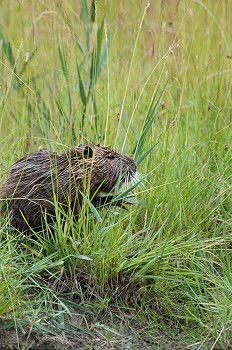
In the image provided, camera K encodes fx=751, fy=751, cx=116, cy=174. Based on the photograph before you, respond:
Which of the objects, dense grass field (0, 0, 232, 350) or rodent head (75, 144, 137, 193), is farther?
rodent head (75, 144, 137, 193)

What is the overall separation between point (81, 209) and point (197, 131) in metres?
1.17

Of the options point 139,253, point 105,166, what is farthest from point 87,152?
point 139,253

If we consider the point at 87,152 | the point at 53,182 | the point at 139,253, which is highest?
the point at 87,152

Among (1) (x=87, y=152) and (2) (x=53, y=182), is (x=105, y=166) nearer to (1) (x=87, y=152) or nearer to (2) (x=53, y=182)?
(1) (x=87, y=152)

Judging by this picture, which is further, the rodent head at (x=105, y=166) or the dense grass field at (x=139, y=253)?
the rodent head at (x=105, y=166)

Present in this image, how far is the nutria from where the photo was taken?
3.47 meters

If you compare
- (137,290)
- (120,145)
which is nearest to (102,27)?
(120,145)

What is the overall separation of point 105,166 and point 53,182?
0.27 m

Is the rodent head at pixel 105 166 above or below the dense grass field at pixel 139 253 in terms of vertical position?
above

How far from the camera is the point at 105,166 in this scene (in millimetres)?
3590

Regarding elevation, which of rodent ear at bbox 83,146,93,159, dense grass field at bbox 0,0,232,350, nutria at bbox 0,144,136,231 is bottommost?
dense grass field at bbox 0,0,232,350

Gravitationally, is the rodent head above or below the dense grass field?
above

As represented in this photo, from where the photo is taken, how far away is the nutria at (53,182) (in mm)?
3471

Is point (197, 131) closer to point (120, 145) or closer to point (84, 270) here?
point (120, 145)
